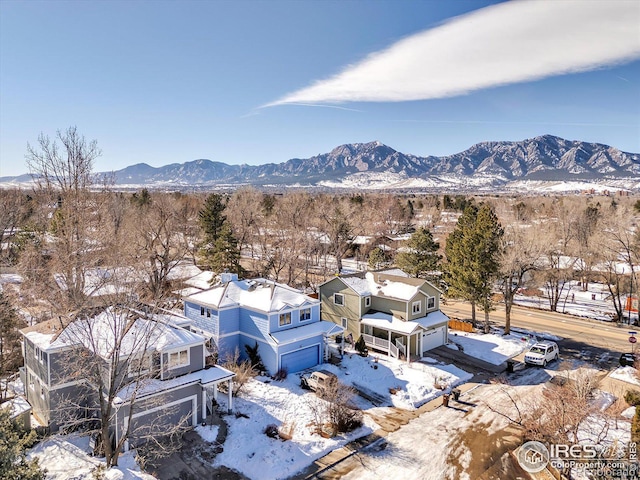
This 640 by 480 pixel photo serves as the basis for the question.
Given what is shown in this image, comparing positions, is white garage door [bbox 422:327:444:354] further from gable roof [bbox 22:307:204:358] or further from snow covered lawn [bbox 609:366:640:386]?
gable roof [bbox 22:307:204:358]

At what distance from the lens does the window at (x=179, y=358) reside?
19.2 m

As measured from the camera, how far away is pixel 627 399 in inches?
785

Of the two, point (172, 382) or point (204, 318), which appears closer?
point (172, 382)

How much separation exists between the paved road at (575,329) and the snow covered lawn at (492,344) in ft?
9.61

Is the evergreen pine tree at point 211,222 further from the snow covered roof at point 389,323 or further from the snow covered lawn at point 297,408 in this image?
the snow covered lawn at point 297,408

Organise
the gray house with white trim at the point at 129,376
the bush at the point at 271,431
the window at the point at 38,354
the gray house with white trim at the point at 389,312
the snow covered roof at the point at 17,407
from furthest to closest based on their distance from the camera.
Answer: the gray house with white trim at the point at 389,312 < the window at the point at 38,354 < the bush at the point at 271,431 < the snow covered roof at the point at 17,407 < the gray house with white trim at the point at 129,376

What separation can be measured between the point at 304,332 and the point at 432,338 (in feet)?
33.1

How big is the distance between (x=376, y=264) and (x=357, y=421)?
29847 mm

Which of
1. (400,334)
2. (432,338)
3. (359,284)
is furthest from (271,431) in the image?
(432,338)

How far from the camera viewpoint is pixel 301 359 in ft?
84.7

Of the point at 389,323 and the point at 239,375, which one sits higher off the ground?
the point at 389,323

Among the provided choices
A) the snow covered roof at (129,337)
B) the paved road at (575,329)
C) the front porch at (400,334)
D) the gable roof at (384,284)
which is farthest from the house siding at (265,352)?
the paved road at (575,329)

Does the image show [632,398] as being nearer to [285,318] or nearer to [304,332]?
[304,332]

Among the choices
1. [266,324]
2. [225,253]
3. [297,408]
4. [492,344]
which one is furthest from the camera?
[225,253]
